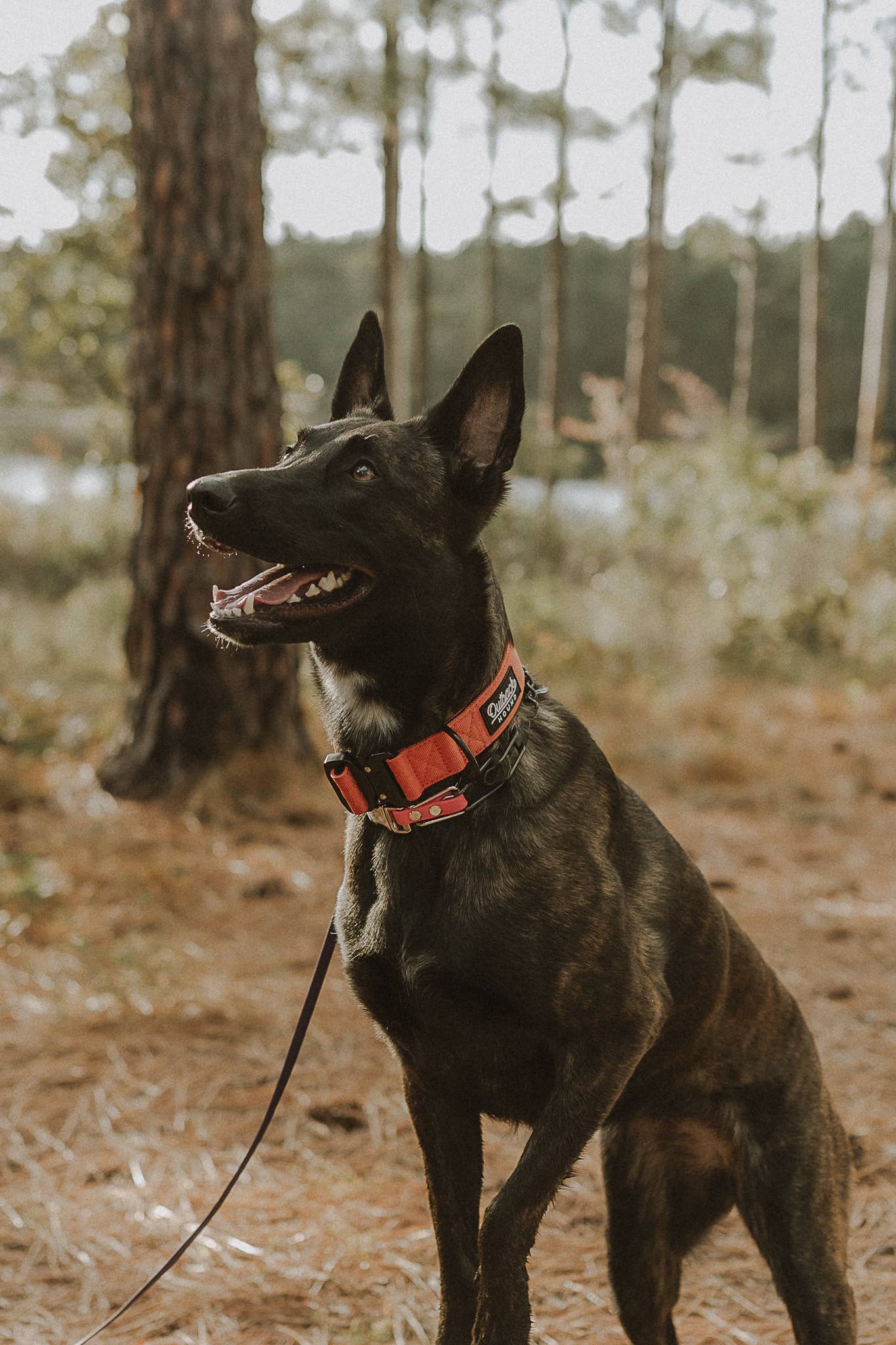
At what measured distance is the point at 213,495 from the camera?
6.32 feet

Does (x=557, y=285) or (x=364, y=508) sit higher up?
(x=557, y=285)

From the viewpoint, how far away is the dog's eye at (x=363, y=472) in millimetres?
2100

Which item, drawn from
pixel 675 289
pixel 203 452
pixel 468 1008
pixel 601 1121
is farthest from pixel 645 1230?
pixel 675 289

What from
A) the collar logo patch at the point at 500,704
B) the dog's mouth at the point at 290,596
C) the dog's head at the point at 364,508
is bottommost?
the collar logo patch at the point at 500,704

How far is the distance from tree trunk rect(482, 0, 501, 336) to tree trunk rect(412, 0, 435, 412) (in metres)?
0.93

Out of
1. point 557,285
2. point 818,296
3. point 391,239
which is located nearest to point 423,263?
point 557,285

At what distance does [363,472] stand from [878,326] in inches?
688

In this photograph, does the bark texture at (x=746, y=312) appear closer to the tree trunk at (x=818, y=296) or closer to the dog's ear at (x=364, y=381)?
the tree trunk at (x=818, y=296)

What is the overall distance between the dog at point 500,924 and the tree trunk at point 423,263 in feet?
37.8

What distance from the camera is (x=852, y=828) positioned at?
18.3 feet

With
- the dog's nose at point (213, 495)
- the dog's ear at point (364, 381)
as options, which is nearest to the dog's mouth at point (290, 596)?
the dog's nose at point (213, 495)

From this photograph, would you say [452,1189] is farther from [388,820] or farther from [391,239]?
[391,239]

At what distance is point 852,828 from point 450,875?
4.25m

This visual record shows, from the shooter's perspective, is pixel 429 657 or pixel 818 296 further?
pixel 818 296
